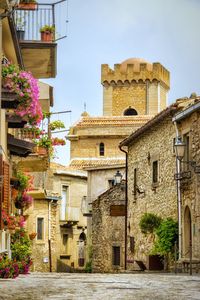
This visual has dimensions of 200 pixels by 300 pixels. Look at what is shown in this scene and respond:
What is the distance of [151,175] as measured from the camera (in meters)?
35.1

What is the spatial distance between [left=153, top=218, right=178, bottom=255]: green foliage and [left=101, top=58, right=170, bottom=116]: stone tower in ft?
209

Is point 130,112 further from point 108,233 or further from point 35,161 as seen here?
point 35,161

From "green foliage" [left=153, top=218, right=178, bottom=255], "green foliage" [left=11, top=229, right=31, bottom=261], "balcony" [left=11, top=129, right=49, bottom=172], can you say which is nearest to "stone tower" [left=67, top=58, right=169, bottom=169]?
"green foliage" [left=153, top=218, right=178, bottom=255]

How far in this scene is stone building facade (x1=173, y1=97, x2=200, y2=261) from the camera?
92.4 feet

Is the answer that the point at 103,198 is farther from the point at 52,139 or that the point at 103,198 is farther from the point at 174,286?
the point at 174,286

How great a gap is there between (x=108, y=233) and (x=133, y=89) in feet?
179

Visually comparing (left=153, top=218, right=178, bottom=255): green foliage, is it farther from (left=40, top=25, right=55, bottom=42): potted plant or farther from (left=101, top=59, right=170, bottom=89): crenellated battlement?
(left=101, top=59, right=170, bottom=89): crenellated battlement

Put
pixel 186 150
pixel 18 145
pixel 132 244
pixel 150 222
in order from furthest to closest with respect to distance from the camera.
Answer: pixel 132 244
pixel 150 222
pixel 186 150
pixel 18 145

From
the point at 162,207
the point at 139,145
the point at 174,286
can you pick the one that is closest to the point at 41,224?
the point at 139,145

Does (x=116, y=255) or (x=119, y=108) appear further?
(x=119, y=108)

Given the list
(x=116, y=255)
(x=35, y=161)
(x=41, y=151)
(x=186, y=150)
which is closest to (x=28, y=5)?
(x=41, y=151)

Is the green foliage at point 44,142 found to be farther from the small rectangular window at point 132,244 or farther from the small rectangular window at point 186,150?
the small rectangular window at point 132,244

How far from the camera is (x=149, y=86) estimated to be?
323ft

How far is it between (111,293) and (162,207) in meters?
19.6
